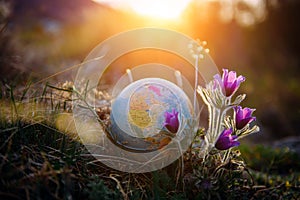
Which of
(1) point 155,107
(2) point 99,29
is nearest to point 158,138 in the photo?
(1) point 155,107

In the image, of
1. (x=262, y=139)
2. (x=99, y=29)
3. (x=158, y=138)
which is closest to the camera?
(x=158, y=138)

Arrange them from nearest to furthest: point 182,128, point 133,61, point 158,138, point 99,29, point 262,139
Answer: point 182,128 → point 158,138 → point 262,139 → point 133,61 → point 99,29

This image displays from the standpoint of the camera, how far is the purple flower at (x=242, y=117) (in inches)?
100

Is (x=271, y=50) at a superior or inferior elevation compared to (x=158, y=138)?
superior

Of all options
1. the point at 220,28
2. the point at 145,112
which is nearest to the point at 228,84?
the point at 145,112

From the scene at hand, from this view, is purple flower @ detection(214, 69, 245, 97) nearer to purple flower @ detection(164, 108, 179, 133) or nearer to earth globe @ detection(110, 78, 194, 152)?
purple flower @ detection(164, 108, 179, 133)

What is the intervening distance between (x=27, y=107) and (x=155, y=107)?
973 millimetres

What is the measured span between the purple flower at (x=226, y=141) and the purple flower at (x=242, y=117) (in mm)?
94

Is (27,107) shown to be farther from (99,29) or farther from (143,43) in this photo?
(99,29)

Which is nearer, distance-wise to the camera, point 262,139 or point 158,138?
point 158,138

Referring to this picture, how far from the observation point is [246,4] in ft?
57.5

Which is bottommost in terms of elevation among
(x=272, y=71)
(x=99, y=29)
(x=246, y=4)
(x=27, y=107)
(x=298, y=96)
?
(x=27, y=107)

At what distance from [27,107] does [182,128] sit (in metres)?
1.24

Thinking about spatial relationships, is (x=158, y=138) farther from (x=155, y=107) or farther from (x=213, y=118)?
(x=213, y=118)
